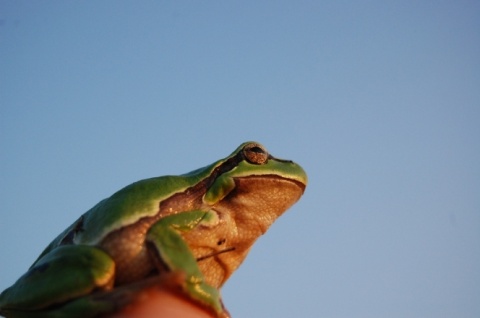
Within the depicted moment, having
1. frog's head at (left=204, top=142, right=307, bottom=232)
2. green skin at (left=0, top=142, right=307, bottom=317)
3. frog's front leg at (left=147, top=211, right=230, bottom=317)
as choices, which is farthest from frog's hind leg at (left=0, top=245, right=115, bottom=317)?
frog's head at (left=204, top=142, right=307, bottom=232)

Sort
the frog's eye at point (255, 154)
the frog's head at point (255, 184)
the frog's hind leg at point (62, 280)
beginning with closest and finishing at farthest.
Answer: the frog's hind leg at point (62, 280) → the frog's head at point (255, 184) → the frog's eye at point (255, 154)

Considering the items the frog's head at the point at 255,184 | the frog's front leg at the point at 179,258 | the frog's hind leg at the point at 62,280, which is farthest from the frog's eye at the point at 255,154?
the frog's hind leg at the point at 62,280

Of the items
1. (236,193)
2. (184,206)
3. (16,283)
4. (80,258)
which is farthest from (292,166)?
(16,283)

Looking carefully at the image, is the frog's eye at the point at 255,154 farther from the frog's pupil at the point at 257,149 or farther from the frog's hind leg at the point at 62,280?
the frog's hind leg at the point at 62,280

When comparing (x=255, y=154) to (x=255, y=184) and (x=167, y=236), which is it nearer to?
(x=255, y=184)

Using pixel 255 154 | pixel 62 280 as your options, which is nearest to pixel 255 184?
pixel 255 154

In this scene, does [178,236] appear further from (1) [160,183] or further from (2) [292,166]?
(2) [292,166]

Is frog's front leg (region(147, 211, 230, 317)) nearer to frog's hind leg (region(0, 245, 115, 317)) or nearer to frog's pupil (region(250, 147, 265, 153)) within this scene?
frog's hind leg (region(0, 245, 115, 317))
